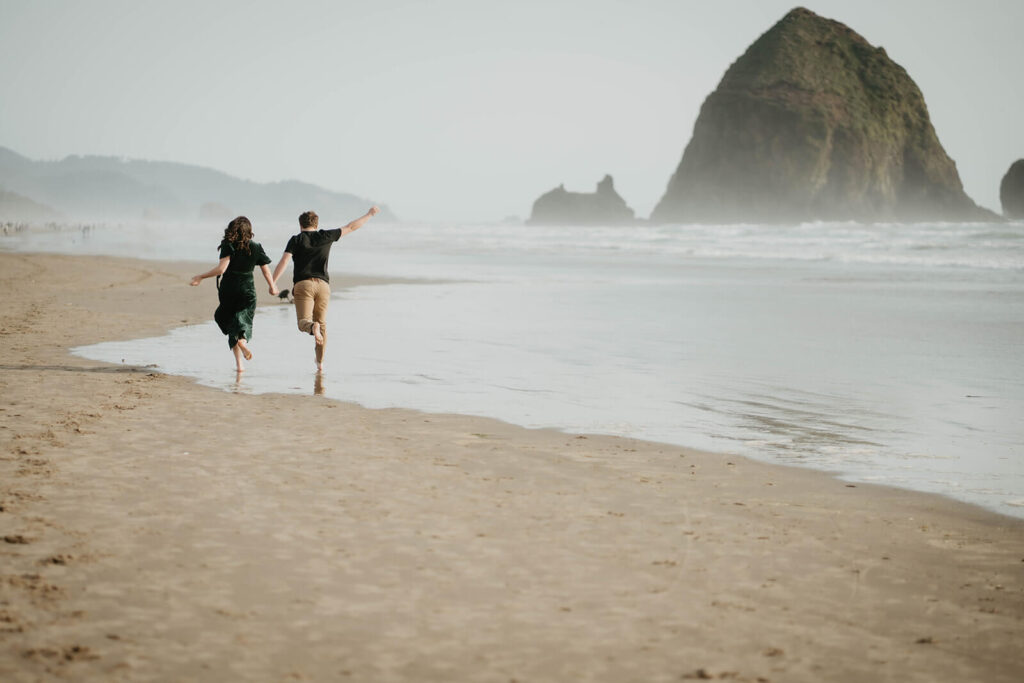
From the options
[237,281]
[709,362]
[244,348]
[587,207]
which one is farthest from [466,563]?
[587,207]

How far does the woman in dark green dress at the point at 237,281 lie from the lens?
9961mm

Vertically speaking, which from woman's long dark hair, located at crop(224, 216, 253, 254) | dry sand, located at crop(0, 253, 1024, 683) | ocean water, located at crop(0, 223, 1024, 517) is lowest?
dry sand, located at crop(0, 253, 1024, 683)

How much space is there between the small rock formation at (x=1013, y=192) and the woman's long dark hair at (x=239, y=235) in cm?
13936

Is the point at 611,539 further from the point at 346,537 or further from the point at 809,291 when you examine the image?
the point at 809,291

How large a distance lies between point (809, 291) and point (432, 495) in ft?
61.2

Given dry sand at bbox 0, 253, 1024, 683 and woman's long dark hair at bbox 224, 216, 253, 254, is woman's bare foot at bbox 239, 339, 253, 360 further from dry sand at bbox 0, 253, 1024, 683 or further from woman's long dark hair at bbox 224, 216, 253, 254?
dry sand at bbox 0, 253, 1024, 683

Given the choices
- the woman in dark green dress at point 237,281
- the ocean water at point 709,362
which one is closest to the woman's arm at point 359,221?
the woman in dark green dress at point 237,281

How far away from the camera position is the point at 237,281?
1013 centimetres

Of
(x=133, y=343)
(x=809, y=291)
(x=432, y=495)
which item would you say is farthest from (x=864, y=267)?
(x=432, y=495)

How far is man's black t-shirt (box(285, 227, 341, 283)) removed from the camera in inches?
402

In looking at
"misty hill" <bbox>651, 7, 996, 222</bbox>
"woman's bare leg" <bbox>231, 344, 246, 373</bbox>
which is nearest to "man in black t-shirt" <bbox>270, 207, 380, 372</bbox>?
"woman's bare leg" <bbox>231, 344, 246, 373</bbox>

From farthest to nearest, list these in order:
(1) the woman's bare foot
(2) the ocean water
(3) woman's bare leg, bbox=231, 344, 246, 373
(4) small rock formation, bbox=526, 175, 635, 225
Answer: (4) small rock formation, bbox=526, 175, 635, 225, (1) the woman's bare foot, (3) woman's bare leg, bbox=231, 344, 246, 373, (2) the ocean water

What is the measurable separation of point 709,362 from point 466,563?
24.7ft

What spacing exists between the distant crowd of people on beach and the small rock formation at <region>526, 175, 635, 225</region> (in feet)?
505
